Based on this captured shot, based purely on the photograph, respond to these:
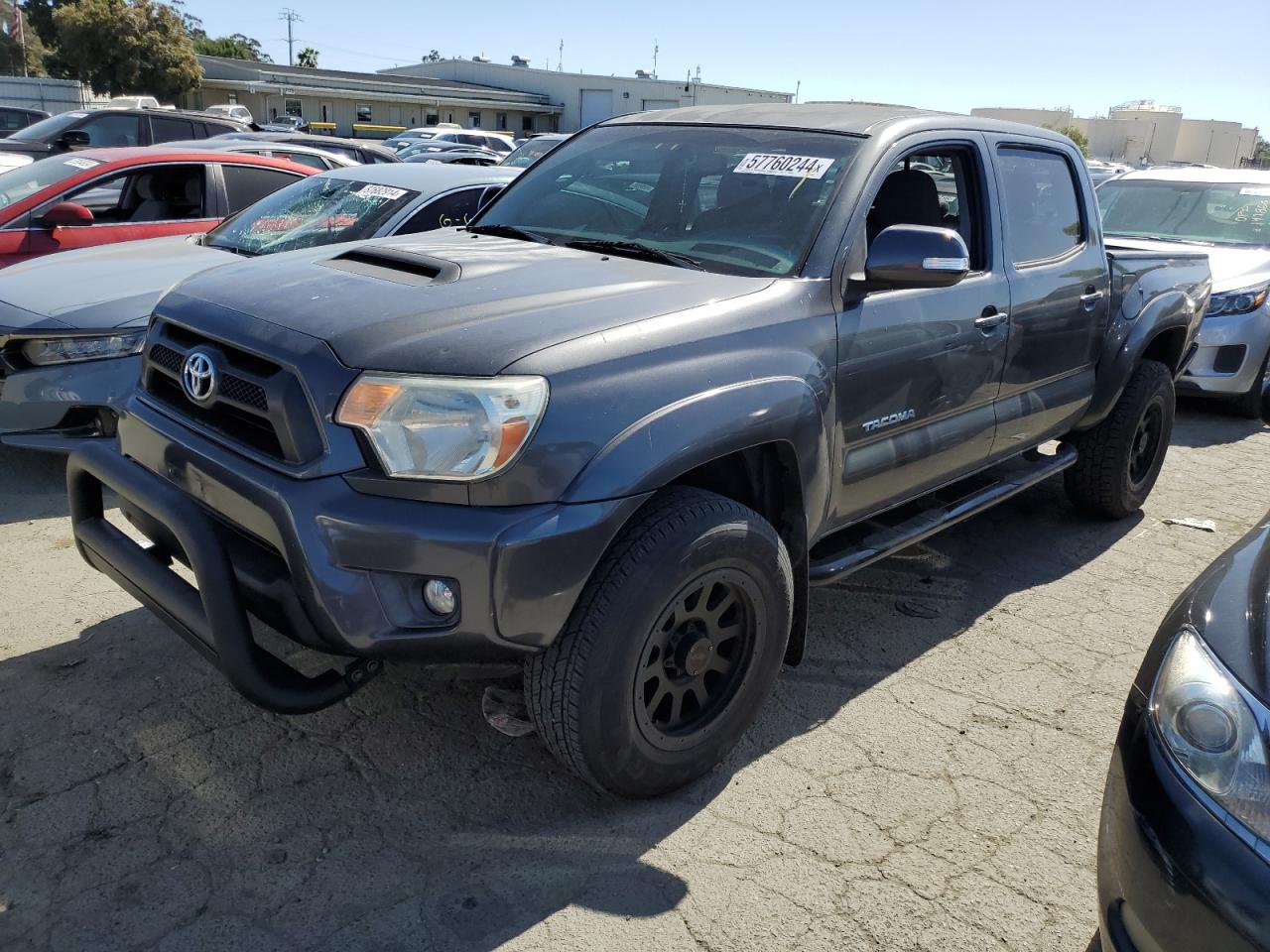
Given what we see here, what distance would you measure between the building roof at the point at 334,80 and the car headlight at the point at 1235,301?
52578mm

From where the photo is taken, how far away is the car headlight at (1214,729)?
1753 mm

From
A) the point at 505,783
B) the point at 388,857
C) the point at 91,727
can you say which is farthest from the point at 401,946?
the point at 91,727

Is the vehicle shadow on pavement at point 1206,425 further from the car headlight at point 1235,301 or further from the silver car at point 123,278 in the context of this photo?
the silver car at point 123,278

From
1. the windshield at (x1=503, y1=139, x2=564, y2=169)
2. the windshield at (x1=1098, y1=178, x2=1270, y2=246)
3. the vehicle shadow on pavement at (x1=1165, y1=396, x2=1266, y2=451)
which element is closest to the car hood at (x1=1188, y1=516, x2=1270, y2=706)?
the vehicle shadow on pavement at (x1=1165, y1=396, x2=1266, y2=451)

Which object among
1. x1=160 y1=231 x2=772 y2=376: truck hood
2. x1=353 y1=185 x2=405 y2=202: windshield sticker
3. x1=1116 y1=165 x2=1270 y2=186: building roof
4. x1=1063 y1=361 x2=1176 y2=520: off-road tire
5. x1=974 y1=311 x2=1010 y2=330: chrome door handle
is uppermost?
x1=1116 y1=165 x2=1270 y2=186: building roof

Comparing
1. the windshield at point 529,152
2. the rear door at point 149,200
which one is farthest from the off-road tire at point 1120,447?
the windshield at point 529,152

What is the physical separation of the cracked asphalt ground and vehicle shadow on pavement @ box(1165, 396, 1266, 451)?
411cm

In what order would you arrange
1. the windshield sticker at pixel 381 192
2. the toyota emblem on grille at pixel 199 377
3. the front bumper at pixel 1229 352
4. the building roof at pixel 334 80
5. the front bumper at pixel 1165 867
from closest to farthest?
1. the front bumper at pixel 1165 867
2. the toyota emblem on grille at pixel 199 377
3. the windshield sticker at pixel 381 192
4. the front bumper at pixel 1229 352
5. the building roof at pixel 334 80

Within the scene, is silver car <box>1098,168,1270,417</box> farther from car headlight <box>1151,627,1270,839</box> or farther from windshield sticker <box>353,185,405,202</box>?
car headlight <box>1151,627,1270,839</box>

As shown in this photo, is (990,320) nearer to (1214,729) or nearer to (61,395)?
(1214,729)

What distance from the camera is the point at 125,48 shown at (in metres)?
42.2

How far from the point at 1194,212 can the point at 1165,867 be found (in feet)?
28.3

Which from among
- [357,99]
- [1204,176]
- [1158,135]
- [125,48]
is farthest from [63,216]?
[1158,135]

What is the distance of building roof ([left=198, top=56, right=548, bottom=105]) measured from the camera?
5347 centimetres
